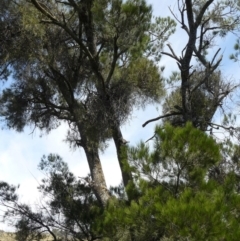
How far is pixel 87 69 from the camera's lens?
743 centimetres

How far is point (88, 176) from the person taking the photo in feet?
23.5

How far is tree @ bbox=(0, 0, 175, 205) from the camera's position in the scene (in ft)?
20.6

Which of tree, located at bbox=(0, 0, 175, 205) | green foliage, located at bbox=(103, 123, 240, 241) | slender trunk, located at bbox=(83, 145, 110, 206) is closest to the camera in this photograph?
green foliage, located at bbox=(103, 123, 240, 241)

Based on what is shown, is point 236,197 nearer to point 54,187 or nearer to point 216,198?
point 216,198

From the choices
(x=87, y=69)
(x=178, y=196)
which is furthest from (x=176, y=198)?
(x=87, y=69)

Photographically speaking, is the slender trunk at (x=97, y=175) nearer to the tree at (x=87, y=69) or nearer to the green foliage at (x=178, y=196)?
the tree at (x=87, y=69)

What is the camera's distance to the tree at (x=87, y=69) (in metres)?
6.27

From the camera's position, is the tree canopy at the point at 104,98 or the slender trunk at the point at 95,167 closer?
the tree canopy at the point at 104,98

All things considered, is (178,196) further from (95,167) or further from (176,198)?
(95,167)

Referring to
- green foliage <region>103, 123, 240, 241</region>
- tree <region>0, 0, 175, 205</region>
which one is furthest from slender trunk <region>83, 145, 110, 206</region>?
green foliage <region>103, 123, 240, 241</region>

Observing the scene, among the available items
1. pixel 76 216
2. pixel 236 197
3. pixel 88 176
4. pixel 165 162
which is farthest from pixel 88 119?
pixel 236 197

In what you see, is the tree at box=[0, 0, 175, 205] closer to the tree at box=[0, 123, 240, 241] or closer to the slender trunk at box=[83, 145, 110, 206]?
the slender trunk at box=[83, 145, 110, 206]

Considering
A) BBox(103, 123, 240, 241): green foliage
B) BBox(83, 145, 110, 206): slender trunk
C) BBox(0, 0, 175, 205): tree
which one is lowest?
BBox(103, 123, 240, 241): green foliage

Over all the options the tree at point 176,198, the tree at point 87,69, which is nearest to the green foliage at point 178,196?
the tree at point 176,198
